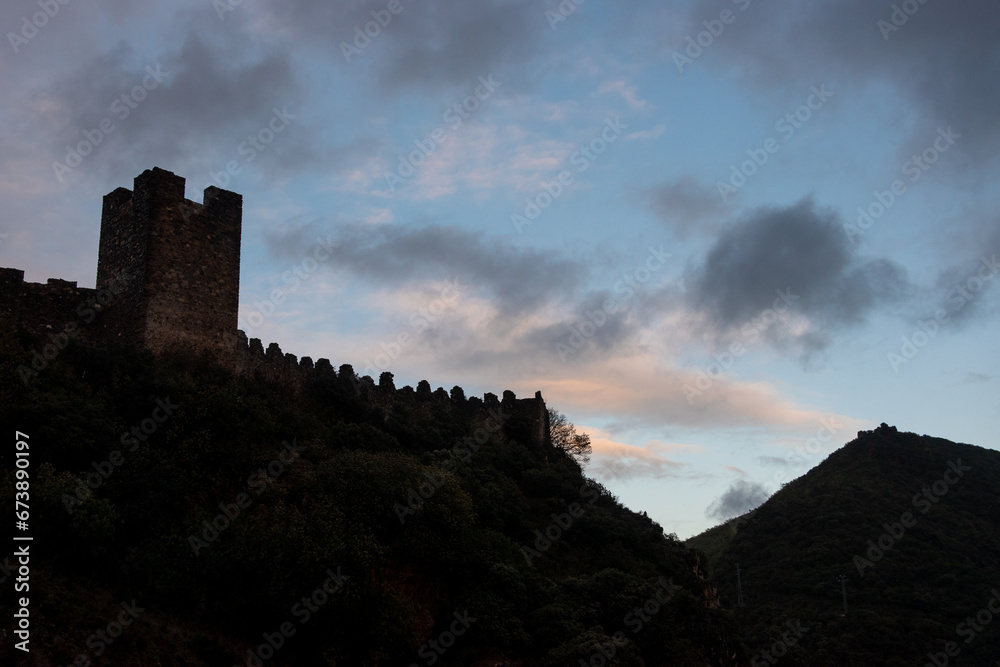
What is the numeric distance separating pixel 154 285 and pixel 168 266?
68cm

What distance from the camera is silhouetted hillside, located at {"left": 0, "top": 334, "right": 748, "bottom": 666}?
51.3ft

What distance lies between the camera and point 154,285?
72.4 feet

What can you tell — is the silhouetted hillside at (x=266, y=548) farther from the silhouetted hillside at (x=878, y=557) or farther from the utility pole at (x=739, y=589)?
the utility pole at (x=739, y=589)

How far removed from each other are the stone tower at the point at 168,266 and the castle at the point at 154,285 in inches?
1.0

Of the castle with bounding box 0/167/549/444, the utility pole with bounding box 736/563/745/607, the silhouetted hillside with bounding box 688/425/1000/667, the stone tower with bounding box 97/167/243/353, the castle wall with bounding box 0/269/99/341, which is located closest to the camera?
the castle wall with bounding box 0/269/99/341

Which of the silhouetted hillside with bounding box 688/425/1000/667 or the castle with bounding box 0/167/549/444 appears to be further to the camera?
the silhouetted hillside with bounding box 688/425/1000/667

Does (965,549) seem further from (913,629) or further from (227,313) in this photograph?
(227,313)

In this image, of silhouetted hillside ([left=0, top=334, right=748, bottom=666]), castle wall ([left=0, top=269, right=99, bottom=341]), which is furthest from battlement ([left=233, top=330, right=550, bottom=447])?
castle wall ([left=0, top=269, right=99, bottom=341])

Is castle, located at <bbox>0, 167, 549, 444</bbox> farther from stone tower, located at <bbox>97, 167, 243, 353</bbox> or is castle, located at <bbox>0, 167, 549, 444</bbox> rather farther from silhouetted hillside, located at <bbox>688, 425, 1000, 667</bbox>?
silhouetted hillside, located at <bbox>688, 425, 1000, 667</bbox>

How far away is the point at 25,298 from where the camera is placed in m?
21.1

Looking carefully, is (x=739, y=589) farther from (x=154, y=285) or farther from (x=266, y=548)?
(x=154, y=285)

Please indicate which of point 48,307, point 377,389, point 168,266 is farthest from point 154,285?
point 377,389

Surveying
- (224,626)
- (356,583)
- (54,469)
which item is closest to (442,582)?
(356,583)

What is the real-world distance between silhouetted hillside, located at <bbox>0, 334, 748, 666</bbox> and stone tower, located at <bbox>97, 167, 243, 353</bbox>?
1069 mm
